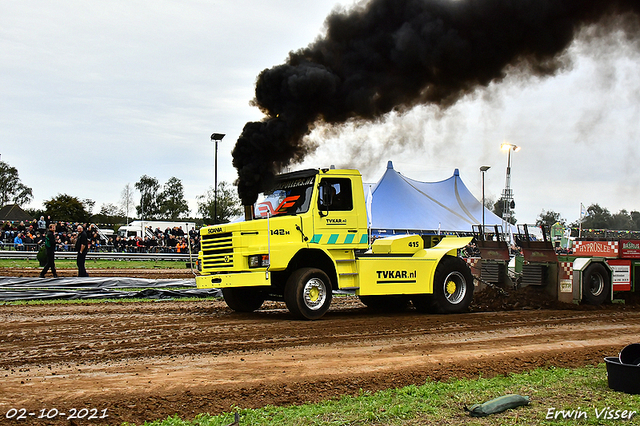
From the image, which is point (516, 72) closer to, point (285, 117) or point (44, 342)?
point (285, 117)

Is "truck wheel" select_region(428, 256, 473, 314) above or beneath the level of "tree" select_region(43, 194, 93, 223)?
beneath

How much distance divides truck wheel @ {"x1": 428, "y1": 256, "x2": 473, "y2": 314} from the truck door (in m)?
2.04

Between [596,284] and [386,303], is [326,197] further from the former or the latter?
[596,284]

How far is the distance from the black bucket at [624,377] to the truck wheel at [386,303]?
719cm

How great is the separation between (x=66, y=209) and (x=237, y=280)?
74276 mm

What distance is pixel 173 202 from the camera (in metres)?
95.7

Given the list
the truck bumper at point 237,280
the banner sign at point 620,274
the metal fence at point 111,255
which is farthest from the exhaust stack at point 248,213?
the metal fence at point 111,255

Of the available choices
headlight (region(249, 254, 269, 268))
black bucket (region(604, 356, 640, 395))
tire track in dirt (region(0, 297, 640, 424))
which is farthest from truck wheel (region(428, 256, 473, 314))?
black bucket (region(604, 356, 640, 395))

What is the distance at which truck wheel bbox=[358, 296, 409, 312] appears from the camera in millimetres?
13045

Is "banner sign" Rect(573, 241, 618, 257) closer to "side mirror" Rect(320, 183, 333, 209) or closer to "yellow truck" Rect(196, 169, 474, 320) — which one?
"yellow truck" Rect(196, 169, 474, 320)

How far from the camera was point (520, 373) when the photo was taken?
22.2 feet

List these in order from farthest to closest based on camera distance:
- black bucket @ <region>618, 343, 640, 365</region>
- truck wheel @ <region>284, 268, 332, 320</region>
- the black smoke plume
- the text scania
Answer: the black smoke plume, the text scania, truck wheel @ <region>284, 268, 332, 320</region>, black bucket @ <region>618, 343, 640, 365</region>

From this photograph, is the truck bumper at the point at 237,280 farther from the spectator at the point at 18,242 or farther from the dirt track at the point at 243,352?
the spectator at the point at 18,242

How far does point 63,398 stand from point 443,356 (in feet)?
15.3
